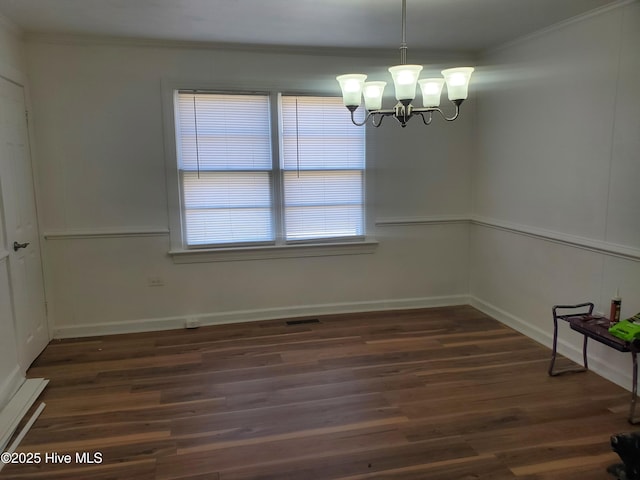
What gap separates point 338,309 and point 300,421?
196cm

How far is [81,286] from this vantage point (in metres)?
4.06

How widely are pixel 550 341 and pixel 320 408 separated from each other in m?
2.09

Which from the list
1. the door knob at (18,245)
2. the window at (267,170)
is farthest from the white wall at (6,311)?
the window at (267,170)

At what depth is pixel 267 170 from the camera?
430cm

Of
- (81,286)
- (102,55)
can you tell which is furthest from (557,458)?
(102,55)

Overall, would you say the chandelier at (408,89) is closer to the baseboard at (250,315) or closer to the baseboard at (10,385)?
the baseboard at (250,315)

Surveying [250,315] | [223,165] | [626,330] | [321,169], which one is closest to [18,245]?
[223,165]

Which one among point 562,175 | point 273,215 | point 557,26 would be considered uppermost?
point 557,26

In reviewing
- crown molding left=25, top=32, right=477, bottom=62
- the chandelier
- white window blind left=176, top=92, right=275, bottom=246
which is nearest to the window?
white window blind left=176, top=92, right=275, bottom=246

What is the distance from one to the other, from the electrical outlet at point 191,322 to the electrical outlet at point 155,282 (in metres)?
0.40

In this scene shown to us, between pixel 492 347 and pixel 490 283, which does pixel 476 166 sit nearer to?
pixel 490 283

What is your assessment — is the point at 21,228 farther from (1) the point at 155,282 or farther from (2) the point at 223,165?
(2) the point at 223,165

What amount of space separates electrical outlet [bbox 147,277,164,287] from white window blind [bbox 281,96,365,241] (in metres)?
1.23

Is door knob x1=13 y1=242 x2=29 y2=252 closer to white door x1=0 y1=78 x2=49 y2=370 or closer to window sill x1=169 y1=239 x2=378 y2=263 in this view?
white door x1=0 y1=78 x2=49 y2=370
